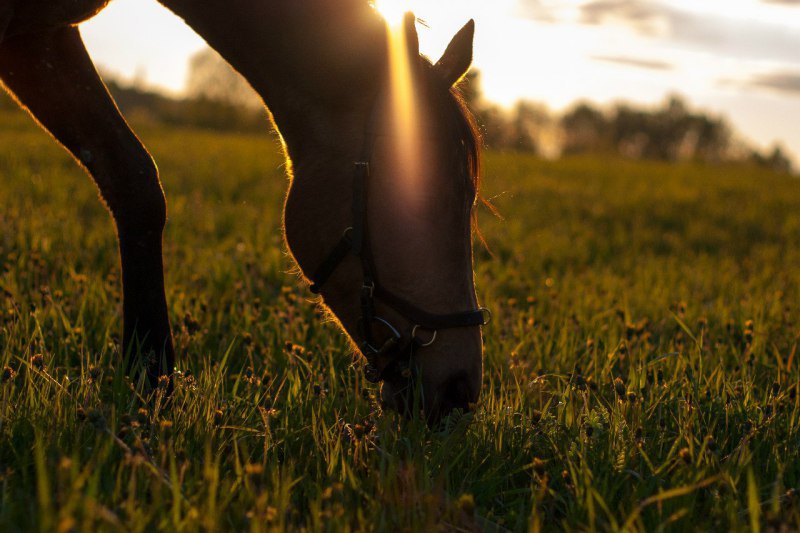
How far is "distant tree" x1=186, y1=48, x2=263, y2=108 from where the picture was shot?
4147cm

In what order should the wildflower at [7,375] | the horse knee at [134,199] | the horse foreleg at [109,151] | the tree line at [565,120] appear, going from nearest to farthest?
1. the wildflower at [7,375]
2. the horse foreleg at [109,151]
3. the horse knee at [134,199]
4. the tree line at [565,120]

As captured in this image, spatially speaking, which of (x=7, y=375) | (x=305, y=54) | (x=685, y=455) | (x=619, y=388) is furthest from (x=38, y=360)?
(x=685, y=455)

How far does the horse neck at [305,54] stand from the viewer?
9.84 ft

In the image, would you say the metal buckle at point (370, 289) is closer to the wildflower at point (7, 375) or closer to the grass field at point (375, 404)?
the grass field at point (375, 404)

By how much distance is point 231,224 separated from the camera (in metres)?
7.98

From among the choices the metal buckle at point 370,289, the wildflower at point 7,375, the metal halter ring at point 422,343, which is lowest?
the wildflower at point 7,375

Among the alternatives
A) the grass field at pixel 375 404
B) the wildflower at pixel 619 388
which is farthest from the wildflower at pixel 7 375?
the wildflower at pixel 619 388

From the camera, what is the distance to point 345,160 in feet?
9.79

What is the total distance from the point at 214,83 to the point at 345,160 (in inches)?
1817

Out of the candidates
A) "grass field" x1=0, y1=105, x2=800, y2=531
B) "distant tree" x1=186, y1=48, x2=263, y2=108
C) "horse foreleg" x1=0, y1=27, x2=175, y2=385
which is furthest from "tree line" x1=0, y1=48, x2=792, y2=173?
"horse foreleg" x1=0, y1=27, x2=175, y2=385

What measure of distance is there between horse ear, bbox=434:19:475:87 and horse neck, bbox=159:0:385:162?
→ 255 mm

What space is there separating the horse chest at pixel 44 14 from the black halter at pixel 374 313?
131cm

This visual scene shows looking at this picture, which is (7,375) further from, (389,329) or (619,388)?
(619,388)

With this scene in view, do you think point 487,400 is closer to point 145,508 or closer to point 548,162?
point 145,508
